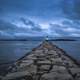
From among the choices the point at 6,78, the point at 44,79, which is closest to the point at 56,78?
the point at 44,79

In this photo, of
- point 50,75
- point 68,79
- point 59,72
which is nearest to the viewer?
point 68,79

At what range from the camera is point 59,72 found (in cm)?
455

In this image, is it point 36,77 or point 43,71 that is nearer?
point 36,77

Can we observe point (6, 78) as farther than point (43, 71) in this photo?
No

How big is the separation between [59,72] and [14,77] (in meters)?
0.97

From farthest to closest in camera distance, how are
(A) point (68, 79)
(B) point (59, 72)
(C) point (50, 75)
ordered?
(B) point (59, 72) < (C) point (50, 75) < (A) point (68, 79)

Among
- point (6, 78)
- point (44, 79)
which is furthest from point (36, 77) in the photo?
point (6, 78)

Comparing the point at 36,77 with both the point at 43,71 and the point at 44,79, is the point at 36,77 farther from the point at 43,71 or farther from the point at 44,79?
the point at 43,71

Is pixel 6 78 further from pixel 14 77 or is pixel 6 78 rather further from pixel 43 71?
pixel 43 71

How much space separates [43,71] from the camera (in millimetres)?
4730

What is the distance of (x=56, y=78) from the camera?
4012mm

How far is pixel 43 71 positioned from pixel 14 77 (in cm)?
83

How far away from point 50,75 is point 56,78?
0.25 meters

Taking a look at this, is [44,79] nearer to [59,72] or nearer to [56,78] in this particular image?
[56,78]
